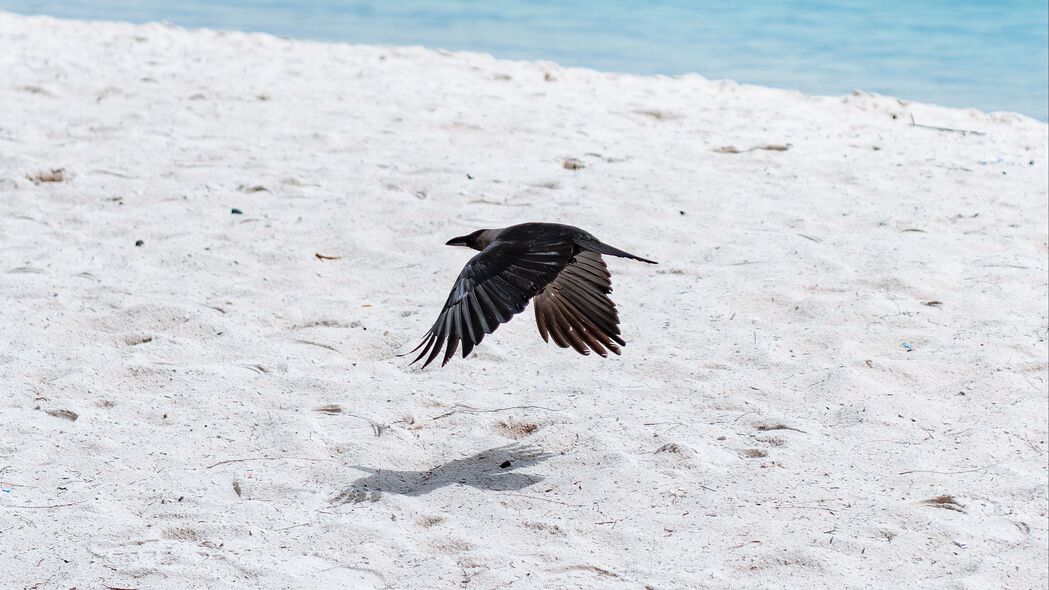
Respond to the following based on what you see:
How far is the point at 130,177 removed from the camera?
6.45 meters

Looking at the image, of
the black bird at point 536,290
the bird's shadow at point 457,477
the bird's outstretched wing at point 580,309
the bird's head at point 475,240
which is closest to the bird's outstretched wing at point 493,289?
the black bird at point 536,290

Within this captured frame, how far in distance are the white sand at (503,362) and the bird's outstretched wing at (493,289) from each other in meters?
0.50

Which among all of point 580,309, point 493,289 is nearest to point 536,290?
point 493,289

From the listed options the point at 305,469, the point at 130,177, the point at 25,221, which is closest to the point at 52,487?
the point at 305,469

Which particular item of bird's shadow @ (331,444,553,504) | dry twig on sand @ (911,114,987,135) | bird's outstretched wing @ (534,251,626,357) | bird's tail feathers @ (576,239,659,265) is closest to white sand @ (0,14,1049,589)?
bird's shadow @ (331,444,553,504)

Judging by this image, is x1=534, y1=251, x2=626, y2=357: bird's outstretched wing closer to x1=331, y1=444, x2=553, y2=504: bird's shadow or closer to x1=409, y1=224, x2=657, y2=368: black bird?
x1=409, y1=224, x2=657, y2=368: black bird

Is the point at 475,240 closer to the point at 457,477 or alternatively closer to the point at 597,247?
the point at 597,247

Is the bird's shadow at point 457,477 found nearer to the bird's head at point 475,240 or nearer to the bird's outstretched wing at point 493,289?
the bird's outstretched wing at point 493,289

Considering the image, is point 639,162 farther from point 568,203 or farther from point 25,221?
point 25,221

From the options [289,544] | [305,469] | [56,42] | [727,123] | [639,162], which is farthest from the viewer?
[56,42]

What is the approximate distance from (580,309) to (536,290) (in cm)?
56

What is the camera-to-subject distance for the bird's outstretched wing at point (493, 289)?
3.32 m

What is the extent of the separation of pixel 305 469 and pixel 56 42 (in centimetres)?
848

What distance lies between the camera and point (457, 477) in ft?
11.6
